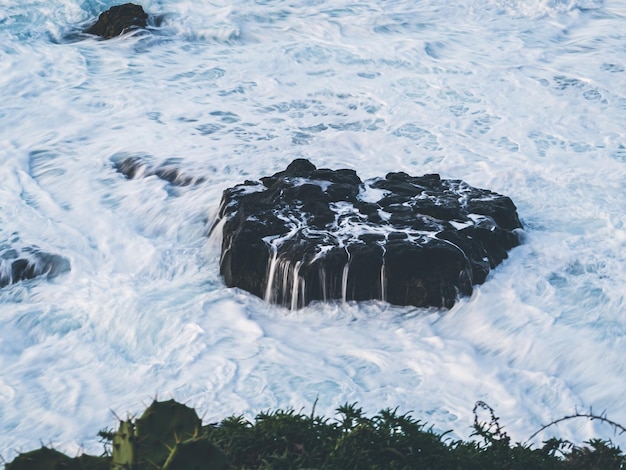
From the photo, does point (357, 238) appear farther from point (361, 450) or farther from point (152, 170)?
point (361, 450)

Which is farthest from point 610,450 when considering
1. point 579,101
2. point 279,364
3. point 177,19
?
point 177,19

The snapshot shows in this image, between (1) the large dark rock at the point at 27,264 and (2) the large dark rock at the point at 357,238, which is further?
(1) the large dark rock at the point at 27,264

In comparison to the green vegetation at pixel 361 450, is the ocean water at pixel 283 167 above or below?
below

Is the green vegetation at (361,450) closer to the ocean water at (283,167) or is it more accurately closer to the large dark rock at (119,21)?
the ocean water at (283,167)

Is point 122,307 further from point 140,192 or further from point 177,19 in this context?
point 177,19

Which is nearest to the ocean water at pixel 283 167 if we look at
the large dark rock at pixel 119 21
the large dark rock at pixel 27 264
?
the large dark rock at pixel 27 264

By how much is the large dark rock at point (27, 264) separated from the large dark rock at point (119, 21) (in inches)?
353

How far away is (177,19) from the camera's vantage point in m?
18.5

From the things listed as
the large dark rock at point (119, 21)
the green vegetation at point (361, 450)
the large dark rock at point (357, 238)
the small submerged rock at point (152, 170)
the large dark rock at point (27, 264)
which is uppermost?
the green vegetation at point (361, 450)

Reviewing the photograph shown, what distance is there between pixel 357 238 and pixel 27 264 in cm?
336

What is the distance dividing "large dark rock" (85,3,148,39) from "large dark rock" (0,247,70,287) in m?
8.95

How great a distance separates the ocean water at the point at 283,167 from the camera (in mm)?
7551

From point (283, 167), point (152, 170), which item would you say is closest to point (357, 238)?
point (283, 167)

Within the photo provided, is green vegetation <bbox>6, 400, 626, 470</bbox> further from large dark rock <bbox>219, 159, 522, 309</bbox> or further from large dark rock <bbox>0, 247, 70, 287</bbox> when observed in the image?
large dark rock <bbox>0, 247, 70, 287</bbox>
